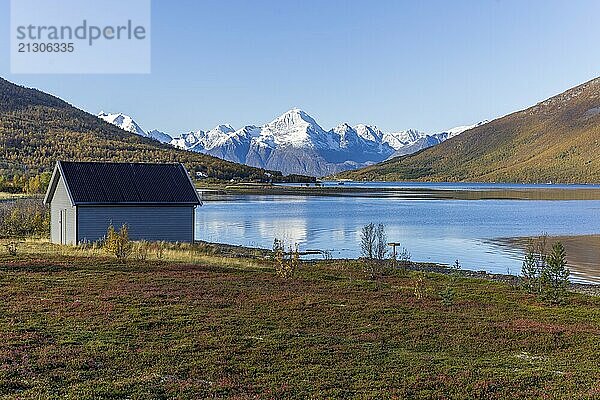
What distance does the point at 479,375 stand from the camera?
11.1 m

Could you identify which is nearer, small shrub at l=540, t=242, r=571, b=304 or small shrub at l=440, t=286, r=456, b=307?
small shrub at l=440, t=286, r=456, b=307

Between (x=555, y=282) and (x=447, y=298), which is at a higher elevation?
(x=555, y=282)

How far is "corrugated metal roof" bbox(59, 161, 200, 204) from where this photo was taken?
111 feet

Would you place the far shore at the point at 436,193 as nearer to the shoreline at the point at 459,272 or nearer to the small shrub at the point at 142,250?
the shoreline at the point at 459,272

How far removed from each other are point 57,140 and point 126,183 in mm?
106704

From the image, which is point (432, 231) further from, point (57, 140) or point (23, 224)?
point (57, 140)

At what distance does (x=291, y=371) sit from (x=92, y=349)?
367 cm

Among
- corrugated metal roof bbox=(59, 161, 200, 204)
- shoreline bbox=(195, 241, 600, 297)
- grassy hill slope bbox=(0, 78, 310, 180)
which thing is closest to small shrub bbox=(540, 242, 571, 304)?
shoreline bbox=(195, 241, 600, 297)

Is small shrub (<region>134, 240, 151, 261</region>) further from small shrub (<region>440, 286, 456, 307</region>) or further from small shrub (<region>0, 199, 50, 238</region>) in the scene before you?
small shrub (<region>440, 286, 456, 307</region>)

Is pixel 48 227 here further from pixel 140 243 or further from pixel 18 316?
pixel 18 316

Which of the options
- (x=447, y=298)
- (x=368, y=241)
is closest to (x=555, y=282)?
(x=447, y=298)

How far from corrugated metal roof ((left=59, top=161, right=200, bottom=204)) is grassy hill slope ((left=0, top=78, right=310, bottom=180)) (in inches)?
2846

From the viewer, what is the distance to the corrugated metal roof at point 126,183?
3375 cm

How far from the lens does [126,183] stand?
115 feet
